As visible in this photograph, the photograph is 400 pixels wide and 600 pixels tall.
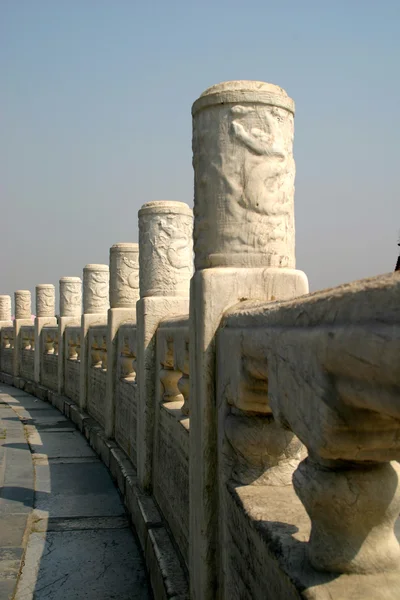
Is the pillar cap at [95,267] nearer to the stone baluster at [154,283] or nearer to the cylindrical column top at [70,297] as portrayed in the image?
the cylindrical column top at [70,297]

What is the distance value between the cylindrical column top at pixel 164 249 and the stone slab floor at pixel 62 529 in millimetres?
2067

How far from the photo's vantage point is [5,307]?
19.8m

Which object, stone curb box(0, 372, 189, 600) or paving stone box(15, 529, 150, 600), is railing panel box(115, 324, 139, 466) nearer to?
stone curb box(0, 372, 189, 600)

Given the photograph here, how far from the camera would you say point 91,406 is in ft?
31.9

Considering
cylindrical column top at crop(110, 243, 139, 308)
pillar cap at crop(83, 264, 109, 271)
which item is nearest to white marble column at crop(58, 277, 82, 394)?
pillar cap at crop(83, 264, 109, 271)

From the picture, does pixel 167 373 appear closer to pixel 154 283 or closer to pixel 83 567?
pixel 154 283

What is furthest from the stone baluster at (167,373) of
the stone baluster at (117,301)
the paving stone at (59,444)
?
the paving stone at (59,444)

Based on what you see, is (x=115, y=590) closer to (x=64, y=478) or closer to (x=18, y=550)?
(x=18, y=550)

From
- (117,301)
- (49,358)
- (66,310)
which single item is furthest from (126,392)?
(49,358)

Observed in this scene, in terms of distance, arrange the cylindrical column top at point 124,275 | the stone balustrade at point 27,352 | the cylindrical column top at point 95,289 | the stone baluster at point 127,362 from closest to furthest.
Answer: the stone baluster at point 127,362
the cylindrical column top at point 124,275
the cylindrical column top at point 95,289
the stone balustrade at point 27,352

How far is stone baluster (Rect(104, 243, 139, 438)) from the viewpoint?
7.82 metres

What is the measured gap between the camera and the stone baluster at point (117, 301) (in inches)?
308

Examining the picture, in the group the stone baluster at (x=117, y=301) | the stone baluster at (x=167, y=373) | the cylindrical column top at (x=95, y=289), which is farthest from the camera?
the cylindrical column top at (x=95, y=289)

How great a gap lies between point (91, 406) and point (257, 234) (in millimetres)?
6948
